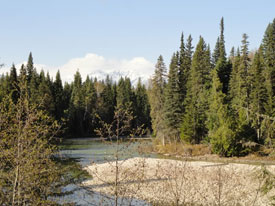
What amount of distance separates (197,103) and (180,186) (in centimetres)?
2687

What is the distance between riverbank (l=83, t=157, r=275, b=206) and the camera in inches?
230

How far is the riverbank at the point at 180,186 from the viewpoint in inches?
230

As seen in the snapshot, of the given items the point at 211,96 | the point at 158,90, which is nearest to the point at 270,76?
the point at 211,96

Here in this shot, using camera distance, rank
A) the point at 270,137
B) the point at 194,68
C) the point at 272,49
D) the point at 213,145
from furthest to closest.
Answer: the point at 272,49, the point at 194,68, the point at 213,145, the point at 270,137

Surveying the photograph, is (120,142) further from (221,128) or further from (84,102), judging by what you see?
(84,102)

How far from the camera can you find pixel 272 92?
39.8 metres

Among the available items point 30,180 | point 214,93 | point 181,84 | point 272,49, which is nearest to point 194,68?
point 181,84

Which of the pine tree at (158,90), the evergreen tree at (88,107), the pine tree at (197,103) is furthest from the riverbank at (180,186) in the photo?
Result: the evergreen tree at (88,107)

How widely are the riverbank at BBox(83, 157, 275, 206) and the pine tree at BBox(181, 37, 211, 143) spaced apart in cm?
1210

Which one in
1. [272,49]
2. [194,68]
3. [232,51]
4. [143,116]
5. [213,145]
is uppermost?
[232,51]

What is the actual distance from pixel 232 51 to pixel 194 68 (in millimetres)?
39280

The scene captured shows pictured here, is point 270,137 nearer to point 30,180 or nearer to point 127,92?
point 30,180

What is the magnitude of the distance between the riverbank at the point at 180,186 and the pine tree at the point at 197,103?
1210 centimetres

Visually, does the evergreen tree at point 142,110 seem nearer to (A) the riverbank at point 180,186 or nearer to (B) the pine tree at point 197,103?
(B) the pine tree at point 197,103
